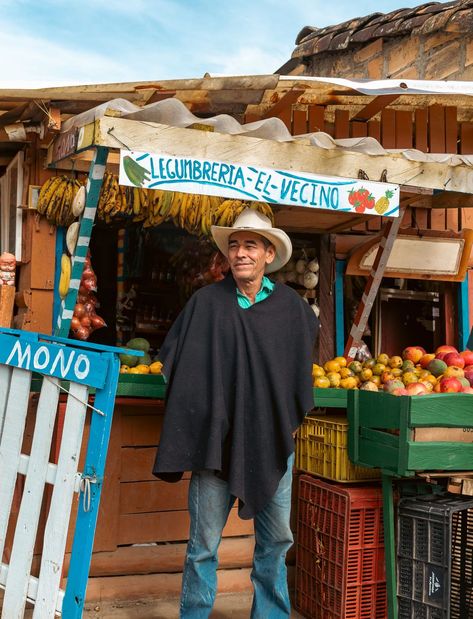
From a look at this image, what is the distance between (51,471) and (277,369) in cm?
121

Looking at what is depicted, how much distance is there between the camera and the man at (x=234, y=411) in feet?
13.1

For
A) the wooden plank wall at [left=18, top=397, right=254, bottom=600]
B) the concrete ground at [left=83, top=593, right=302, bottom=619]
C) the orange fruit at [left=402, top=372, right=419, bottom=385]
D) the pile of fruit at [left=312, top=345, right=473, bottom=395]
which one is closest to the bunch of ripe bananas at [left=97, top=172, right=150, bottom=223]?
the wooden plank wall at [left=18, top=397, right=254, bottom=600]

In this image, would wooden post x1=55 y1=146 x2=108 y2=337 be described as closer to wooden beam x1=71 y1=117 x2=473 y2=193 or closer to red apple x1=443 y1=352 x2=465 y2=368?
wooden beam x1=71 y1=117 x2=473 y2=193

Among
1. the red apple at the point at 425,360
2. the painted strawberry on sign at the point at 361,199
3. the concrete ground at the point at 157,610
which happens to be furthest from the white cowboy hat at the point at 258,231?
the concrete ground at the point at 157,610

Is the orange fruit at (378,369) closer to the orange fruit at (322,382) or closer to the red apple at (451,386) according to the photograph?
the orange fruit at (322,382)

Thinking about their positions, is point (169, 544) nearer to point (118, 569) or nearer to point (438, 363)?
point (118, 569)

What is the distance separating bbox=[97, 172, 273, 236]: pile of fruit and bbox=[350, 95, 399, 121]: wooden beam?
1.08 metres

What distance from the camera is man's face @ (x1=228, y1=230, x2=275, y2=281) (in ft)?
13.7

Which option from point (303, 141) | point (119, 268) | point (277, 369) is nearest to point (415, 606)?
point (277, 369)

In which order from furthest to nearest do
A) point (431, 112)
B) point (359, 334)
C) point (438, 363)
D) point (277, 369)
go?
point (431, 112)
point (359, 334)
point (438, 363)
point (277, 369)

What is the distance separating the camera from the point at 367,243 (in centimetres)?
661

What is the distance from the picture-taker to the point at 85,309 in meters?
5.86

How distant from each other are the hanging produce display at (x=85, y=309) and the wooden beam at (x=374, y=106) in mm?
2351

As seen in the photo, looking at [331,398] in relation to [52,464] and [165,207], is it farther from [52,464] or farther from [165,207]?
[52,464]
